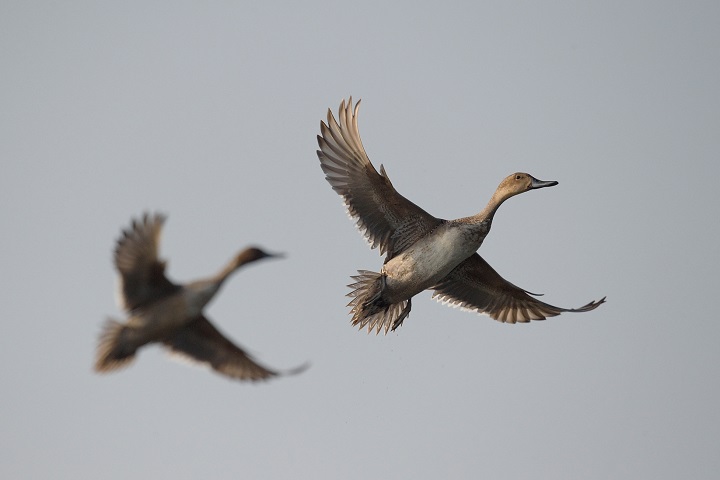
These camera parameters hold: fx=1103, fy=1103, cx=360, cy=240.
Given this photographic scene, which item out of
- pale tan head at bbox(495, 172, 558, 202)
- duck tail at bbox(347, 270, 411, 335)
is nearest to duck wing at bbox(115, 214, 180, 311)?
duck tail at bbox(347, 270, 411, 335)

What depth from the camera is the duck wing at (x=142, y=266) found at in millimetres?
8883

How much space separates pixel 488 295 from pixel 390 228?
5.89 feet

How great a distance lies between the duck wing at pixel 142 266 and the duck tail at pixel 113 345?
0.19 meters

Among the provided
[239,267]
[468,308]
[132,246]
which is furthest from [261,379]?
[468,308]

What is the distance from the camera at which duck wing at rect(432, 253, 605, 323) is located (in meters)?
12.6

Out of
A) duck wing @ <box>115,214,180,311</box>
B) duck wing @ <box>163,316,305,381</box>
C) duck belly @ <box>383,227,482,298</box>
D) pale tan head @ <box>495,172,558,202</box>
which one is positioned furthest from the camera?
pale tan head @ <box>495,172,558,202</box>

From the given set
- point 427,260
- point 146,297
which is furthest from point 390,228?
point 146,297

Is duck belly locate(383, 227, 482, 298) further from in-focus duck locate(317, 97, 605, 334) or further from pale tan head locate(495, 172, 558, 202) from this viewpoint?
pale tan head locate(495, 172, 558, 202)

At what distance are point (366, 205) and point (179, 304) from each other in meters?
3.40

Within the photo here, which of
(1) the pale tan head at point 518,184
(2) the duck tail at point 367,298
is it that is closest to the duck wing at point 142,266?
(2) the duck tail at point 367,298

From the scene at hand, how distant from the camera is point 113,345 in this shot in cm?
904

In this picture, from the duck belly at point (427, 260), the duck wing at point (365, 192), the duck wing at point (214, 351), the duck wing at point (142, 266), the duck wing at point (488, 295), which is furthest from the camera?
the duck wing at point (488, 295)

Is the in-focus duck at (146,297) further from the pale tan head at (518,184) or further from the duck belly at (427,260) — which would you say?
the pale tan head at (518,184)

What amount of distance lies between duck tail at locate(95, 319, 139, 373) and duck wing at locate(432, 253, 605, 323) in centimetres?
464
